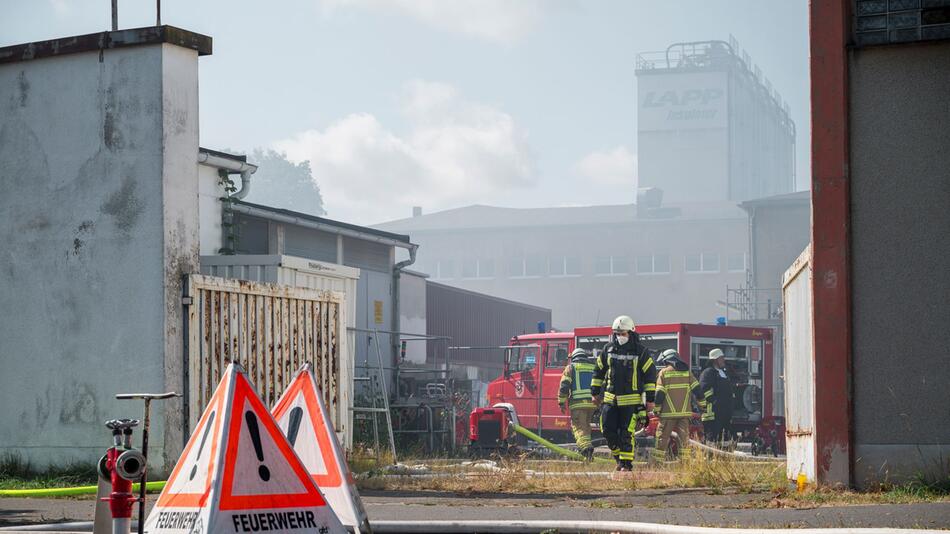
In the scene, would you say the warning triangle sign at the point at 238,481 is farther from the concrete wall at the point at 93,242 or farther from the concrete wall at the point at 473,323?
the concrete wall at the point at 473,323

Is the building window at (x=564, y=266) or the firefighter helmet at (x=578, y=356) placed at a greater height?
the building window at (x=564, y=266)

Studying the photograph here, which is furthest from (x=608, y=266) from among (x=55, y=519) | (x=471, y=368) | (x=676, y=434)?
(x=55, y=519)

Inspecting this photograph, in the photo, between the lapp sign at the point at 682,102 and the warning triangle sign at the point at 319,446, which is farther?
the lapp sign at the point at 682,102

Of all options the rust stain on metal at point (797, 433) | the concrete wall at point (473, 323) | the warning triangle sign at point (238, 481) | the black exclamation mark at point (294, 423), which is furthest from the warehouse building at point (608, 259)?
the warning triangle sign at point (238, 481)

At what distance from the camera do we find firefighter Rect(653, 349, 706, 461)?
18.7 meters

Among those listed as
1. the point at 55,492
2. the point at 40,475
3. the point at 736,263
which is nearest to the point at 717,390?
the point at 40,475

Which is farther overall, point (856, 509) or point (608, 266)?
point (608, 266)

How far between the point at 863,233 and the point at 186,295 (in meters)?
6.89

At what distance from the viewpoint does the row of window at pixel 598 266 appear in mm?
70062

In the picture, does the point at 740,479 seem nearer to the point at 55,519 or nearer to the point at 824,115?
the point at 824,115

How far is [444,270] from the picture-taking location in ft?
263

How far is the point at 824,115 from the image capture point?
10.6 meters

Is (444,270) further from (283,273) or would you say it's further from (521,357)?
(283,273)

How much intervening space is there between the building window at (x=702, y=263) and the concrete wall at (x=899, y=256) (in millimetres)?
59781
